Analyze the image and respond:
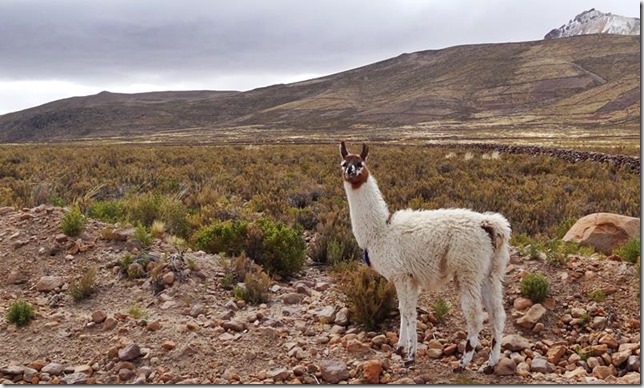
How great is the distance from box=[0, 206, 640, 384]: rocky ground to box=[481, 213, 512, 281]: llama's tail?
895 mm

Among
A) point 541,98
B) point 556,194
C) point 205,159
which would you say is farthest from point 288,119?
point 556,194

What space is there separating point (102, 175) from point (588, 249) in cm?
1636

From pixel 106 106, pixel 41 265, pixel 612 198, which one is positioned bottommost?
pixel 612 198

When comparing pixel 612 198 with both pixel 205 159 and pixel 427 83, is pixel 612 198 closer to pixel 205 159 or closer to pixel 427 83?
pixel 205 159

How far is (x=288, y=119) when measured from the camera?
465 feet

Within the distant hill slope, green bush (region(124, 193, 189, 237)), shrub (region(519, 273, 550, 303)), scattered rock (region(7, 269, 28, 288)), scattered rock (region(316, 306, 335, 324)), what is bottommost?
scattered rock (region(316, 306, 335, 324))

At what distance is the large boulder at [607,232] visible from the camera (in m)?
8.83

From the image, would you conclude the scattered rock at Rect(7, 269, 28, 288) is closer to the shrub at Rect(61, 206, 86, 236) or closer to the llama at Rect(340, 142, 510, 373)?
the shrub at Rect(61, 206, 86, 236)

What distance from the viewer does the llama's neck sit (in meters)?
6.18

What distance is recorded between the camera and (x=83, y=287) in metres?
7.43

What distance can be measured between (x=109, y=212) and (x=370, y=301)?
6.75 metres

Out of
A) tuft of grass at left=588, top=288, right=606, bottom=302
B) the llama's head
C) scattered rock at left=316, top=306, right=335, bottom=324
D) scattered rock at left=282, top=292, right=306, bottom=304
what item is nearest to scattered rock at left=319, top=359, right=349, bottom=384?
scattered rock at left=316, top=306, right=335, bottom=324

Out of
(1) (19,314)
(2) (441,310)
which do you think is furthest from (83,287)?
(2) (441,310)

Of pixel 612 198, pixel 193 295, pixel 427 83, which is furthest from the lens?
pixel 427 83
